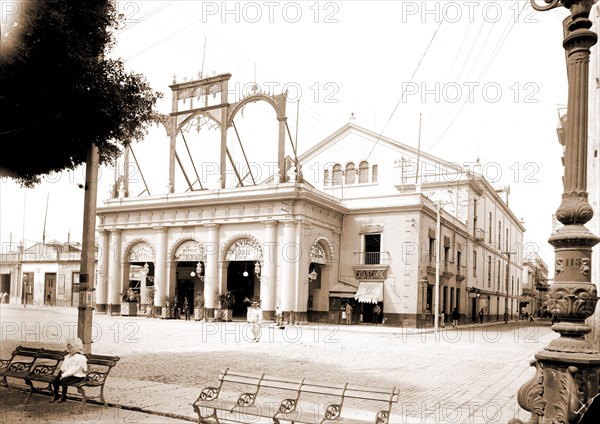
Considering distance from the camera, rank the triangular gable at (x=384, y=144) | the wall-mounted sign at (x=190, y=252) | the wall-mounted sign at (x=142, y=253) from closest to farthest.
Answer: the wall-mounted sign at (x=190, y=252), the wall-mounted sign at (x=142, y=253), the triangular gable at (x=384, y=144)

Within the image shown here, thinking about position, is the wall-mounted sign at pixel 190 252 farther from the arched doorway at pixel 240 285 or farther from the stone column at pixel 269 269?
the stone column at pixel 269 269

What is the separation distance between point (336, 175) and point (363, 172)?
2.45m

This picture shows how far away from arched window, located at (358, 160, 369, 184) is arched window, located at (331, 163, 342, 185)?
5.78ft

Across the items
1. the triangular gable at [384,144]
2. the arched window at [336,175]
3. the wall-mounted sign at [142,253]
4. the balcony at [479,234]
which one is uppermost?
the triangular gable at [384,144]

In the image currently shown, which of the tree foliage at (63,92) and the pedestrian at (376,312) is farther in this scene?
the pedestrian at (376,312)

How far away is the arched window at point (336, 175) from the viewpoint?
46000mm

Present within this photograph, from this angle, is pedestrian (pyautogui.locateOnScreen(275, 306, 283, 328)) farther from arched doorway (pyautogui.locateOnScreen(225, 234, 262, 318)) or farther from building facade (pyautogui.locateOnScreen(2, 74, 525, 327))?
arched doorway (pyautogui.locateOnScreen(225, 234, 262, 318))

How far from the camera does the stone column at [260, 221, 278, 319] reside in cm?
3316

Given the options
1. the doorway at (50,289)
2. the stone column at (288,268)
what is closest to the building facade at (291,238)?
the stone column at (288,268)

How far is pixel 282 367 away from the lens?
48.3ft

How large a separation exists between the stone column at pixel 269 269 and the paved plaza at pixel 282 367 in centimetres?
451

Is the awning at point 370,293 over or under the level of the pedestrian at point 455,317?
over

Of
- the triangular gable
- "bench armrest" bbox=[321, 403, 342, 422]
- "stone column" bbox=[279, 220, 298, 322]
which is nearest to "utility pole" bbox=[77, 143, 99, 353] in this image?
"bench armrest" bbox=[321, 403, 342, 422]

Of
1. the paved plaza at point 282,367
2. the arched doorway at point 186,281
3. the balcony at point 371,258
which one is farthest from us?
the arched doorway at point 186,281
